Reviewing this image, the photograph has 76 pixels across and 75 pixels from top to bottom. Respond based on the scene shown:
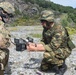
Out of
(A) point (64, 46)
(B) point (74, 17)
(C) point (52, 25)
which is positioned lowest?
(B) point (74, 17)

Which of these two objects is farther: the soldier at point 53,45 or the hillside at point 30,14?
the hillside at point 30,14

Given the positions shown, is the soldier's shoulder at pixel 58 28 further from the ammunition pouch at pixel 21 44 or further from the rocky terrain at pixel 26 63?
the ammunition pouch at pixel 21 44

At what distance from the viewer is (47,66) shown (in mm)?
13531

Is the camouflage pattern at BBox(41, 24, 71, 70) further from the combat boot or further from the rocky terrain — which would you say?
the rocky terrain

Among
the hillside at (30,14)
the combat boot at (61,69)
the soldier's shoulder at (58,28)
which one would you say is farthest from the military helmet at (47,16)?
the hillside at (30,14)

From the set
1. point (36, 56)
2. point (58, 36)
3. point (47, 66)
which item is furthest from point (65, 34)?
point (36, 56)

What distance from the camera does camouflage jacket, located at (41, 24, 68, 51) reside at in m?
13.0

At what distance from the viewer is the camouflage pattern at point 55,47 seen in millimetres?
12994

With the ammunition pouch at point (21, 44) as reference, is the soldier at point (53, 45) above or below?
above

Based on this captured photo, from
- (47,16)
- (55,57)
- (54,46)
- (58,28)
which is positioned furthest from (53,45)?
(47,16)

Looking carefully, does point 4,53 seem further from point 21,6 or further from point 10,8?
point 21,6

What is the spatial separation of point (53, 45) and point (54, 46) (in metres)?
0.06

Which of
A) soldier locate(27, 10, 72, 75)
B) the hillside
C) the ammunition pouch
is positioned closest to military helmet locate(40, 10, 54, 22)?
soldier locate(27, 10, 72, 75)

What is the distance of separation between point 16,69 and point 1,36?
453cm
